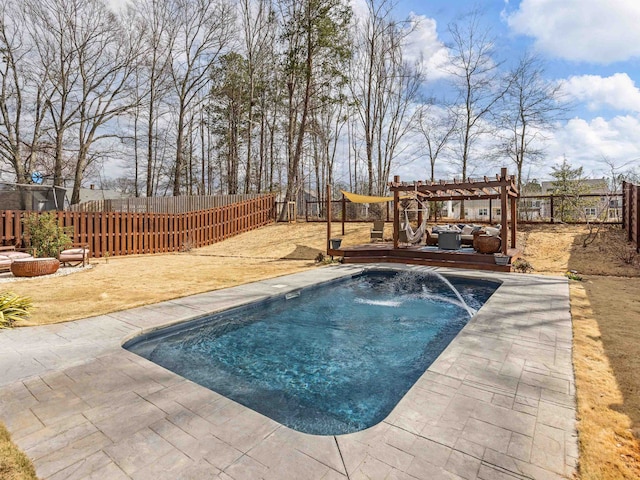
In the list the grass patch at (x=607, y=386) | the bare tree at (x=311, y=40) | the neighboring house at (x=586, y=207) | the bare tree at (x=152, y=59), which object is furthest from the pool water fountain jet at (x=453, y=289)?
the bare tree at (x=152, y=59)

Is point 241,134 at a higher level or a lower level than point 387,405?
higher

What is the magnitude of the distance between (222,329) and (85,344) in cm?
157

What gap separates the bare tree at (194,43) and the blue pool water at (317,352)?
51.7ft

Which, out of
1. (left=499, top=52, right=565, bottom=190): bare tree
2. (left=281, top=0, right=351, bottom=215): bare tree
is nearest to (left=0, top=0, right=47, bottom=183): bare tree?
(left=281, top=0, right=351, bottom=215): bare tree

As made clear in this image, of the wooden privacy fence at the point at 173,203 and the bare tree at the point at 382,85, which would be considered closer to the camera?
the wooden privacy fence at the point at 173,203

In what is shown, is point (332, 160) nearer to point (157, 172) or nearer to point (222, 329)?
point (157, 172)

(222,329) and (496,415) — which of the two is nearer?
(496,415)

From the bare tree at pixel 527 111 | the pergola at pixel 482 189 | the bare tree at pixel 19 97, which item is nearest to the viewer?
the pergola at pixel 482 189

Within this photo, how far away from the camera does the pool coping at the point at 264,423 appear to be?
5.41ft

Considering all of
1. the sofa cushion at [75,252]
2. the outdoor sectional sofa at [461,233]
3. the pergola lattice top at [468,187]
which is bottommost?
the sofa cushion at [75,252]

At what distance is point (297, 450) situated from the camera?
1781mm

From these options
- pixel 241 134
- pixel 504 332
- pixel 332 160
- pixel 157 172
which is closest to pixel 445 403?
pixel 504 332

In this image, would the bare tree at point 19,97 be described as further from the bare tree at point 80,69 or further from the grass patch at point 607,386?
the grass patch at point 607,386

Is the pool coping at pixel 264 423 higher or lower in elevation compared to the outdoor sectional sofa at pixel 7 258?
→ lower
